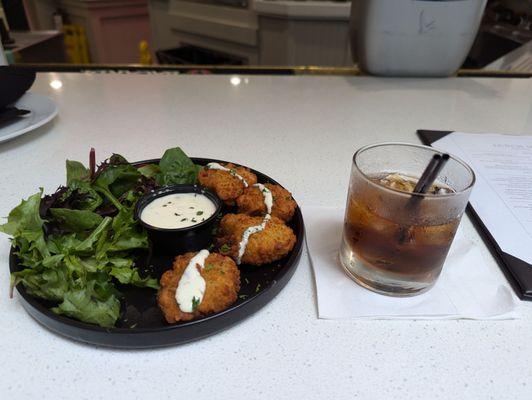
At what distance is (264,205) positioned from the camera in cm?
72

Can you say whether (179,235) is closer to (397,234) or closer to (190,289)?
(190,289)

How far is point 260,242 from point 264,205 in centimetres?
11

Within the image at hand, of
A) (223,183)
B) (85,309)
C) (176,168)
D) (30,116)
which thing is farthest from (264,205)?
(30,116)

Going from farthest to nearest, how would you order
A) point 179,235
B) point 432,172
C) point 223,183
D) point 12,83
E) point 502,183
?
1. point 12,83
2. point 502,183
3. point 223,183
4. point 179,235
5. point 432,172

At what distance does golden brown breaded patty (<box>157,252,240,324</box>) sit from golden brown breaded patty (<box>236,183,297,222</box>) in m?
0.14

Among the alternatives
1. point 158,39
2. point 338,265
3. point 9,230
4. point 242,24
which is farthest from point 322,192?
point 158,39

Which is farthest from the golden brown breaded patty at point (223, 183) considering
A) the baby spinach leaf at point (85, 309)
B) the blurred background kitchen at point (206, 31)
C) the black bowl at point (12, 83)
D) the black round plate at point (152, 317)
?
the blurred background kitchen at point (206, 31)

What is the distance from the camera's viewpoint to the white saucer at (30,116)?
40.9 inches

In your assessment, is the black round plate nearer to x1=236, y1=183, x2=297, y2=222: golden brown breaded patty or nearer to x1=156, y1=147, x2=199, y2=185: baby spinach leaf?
x1=236, y1=183, x2=297, y2=222: golden brown breaded patty

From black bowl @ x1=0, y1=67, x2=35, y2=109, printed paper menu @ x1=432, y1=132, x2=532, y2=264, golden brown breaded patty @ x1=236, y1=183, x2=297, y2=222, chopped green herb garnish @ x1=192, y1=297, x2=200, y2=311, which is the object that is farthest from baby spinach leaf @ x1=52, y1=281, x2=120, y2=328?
black bowl @ x1=0, y1=67, x2=35, y2=109

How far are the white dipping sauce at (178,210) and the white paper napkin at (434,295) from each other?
7.6 inches

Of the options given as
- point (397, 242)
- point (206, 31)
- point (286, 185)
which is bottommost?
point (206, 31)

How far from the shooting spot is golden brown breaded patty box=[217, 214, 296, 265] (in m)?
0.63

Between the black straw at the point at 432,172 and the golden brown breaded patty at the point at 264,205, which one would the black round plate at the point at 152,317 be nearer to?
the golden brown breaded patty at the point at 264,205
